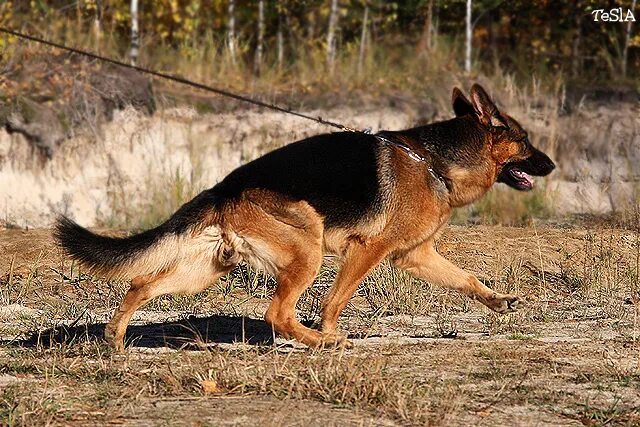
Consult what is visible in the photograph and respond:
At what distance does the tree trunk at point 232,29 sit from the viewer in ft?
54.3

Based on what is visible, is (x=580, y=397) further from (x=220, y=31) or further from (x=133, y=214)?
(x=220, y=31)

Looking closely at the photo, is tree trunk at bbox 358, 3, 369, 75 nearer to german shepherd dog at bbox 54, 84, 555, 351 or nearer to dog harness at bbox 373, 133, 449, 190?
dog harness at bbox 373, 133, 449, 190

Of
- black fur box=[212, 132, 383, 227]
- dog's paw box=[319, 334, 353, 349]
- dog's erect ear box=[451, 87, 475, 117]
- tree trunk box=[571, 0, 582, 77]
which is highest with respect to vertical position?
dog's erect ear box=[451, 87, 475, 117]

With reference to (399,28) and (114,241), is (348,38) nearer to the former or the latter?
(399,28)

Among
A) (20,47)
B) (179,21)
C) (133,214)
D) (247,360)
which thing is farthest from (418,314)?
(179,21)

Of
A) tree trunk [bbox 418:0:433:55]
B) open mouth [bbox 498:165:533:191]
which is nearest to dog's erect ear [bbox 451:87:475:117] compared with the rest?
open mouth [bbox 498:165:533:191]

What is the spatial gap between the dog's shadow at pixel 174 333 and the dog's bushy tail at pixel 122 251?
0.48m

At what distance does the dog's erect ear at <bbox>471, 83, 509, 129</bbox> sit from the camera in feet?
26.5

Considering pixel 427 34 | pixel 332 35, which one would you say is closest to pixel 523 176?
pixel 332 35

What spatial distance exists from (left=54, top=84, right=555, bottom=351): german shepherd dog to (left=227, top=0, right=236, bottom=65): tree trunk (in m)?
9.09

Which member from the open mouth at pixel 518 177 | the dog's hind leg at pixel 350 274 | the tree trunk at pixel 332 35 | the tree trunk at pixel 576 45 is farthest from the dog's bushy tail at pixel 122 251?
the tree trunk at pixel 576 45

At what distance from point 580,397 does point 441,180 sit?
2358mm

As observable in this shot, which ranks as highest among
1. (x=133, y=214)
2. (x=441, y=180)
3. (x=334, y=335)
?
(x=441, y=180)

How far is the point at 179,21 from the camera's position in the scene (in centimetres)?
1753
